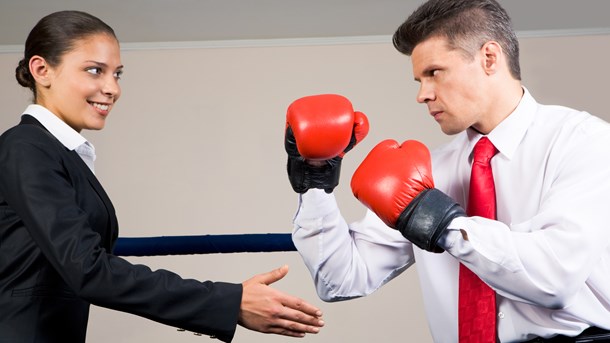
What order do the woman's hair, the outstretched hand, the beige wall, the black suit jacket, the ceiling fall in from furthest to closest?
the beige wall → the ceiling → the woman's hair → the outstretched hand → the black suit jacket

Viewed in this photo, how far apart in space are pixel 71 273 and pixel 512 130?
1090mm

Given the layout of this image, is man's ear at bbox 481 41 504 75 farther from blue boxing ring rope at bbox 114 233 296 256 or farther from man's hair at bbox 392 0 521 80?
blue boxing ring rope at bbox 114 233 296 256

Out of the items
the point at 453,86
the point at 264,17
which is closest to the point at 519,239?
the point at 453,86

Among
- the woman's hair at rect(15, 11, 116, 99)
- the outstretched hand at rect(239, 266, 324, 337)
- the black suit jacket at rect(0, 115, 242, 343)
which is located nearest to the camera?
the black suit jacket at rect(0, 115, 242, 343)

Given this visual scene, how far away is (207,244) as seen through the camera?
7.98 feet

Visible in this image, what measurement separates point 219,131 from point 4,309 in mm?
4279

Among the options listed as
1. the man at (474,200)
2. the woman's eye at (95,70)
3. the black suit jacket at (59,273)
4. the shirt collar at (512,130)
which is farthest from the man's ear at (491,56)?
the woman's eye at (95,70)

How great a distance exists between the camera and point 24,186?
1.50 meters

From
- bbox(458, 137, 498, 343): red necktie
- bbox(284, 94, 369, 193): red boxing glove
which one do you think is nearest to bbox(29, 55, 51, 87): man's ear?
bbox(284, 94, 369, 193): red boxing glove

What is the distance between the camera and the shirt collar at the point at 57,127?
1.68 metres

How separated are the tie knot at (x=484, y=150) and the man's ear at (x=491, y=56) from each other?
18 centimetres

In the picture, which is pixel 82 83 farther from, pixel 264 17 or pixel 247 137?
pixel 247 137

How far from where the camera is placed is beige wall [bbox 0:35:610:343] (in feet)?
17.8

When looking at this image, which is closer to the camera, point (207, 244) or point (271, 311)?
point (271, 311)
